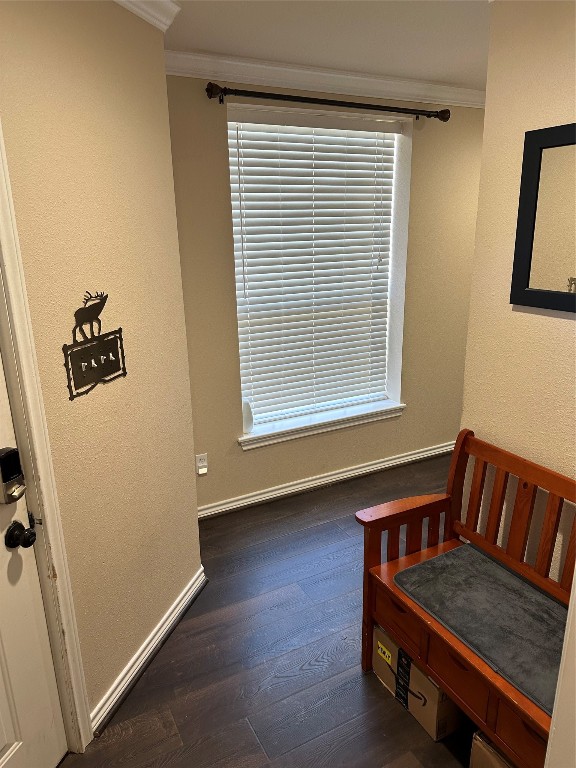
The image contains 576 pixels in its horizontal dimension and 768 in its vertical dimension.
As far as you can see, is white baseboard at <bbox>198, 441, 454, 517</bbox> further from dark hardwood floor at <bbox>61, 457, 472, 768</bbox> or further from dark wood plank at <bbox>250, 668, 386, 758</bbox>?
dark wood plank at <bbox>250, 668, 386, 758</bbox>

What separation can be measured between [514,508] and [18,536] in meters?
1.64

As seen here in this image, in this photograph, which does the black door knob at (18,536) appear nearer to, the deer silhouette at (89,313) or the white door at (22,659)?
the white door at (22,659)

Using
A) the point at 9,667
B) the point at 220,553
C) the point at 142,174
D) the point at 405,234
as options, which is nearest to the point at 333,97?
the point at 405,234

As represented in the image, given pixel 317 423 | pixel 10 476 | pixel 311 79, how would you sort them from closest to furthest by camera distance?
pixel 10 476
pixel 311 79
pixel 317 423

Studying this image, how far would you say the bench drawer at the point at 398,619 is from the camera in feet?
5.89

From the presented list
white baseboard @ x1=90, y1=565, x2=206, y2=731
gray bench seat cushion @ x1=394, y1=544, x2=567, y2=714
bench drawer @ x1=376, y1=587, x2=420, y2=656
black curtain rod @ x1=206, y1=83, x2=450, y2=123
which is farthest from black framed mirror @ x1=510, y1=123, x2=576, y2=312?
white baseboard @ x1=90, y1=565, x2=206, y2=731

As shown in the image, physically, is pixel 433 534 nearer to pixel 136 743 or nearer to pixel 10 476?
pixel 136 743

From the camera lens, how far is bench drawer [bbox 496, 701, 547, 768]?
141 cm

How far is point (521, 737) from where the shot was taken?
1.46m

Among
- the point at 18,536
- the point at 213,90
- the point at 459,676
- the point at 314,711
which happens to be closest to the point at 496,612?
the point at 459,676

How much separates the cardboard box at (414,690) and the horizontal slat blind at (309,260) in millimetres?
1641

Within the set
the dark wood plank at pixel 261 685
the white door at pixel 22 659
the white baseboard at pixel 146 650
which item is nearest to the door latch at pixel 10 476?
the white door at pixel 22 659

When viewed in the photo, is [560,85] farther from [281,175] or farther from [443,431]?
[443,431]

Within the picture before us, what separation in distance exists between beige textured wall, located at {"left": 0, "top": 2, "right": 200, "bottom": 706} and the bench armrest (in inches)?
33.9
